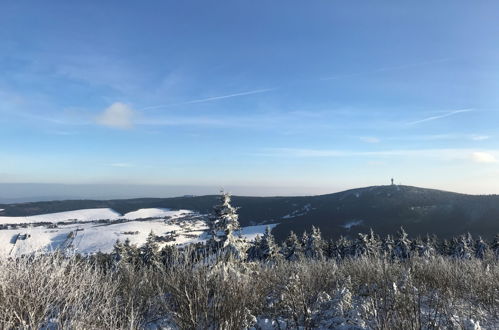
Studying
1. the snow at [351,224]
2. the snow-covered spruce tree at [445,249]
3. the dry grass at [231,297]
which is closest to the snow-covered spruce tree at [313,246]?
the snow-covered spruce tree at [445,249]

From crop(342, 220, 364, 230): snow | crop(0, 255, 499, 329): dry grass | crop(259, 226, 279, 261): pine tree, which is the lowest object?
crop(342, 220, 364, 230): snow

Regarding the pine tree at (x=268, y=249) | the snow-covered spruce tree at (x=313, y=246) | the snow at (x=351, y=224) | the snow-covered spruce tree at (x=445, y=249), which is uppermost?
the pine tree at (x=268, y=249)

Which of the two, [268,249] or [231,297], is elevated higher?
[231,297]

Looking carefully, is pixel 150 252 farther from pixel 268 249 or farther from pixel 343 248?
pixel 343 248

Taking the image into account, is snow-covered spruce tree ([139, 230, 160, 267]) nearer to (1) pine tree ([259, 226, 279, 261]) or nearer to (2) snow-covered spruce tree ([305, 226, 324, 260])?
(1) pine tree ([259, 226, 279, 261])

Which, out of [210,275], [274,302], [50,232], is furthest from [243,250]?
[50,232]

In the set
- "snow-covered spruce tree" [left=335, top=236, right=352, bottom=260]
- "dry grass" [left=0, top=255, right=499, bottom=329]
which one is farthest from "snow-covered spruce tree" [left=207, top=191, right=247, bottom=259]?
"snow-covered spruce tree" [left=335, top=236, right=352, bottom=260]

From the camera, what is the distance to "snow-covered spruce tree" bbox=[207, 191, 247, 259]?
65.8 ft

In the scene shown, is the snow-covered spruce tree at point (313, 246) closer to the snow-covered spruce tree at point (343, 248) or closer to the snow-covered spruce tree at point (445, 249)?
the snow-covered spruce tree at point (343, 248)

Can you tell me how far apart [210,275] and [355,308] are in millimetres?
8269

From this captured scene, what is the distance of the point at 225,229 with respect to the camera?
2050 centimetres

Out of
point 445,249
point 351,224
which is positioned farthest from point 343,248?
point 351,224

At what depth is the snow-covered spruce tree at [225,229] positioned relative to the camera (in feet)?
65.8

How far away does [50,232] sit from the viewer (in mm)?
197625
